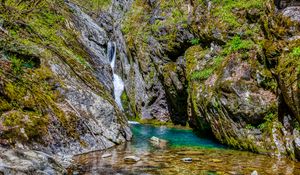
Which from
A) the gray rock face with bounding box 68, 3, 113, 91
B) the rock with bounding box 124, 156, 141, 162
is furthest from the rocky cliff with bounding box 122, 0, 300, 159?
the rock with bounding box 124, 156, 141, 162

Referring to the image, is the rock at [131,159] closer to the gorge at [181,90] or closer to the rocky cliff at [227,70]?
the gorge at [181,90]

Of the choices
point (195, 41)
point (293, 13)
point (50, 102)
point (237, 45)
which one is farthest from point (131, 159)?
point (195, 41)

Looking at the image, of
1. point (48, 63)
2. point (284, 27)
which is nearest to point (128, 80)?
point (48, 63)

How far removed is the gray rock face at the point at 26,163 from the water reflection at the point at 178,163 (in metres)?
1.31

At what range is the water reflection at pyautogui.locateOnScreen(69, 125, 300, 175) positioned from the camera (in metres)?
8.12

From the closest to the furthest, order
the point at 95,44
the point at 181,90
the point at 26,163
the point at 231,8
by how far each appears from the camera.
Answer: the point at 26,163 → the point at 231,8 → the point at 181,90 → the point at 95,44

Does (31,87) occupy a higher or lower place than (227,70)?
lower

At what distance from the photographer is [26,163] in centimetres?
589

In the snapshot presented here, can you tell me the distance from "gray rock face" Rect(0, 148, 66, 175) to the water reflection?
51.7 inches

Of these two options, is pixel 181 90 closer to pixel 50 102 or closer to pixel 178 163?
pixel 50 102

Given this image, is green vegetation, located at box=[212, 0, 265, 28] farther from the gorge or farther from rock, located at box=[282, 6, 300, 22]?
rock, located at box=[282, 6, 300, 22]

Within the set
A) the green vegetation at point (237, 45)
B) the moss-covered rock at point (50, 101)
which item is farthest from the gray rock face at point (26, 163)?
the green vegetation at point (237, 45)

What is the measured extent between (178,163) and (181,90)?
11830mm

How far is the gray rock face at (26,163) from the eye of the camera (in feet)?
18.0
